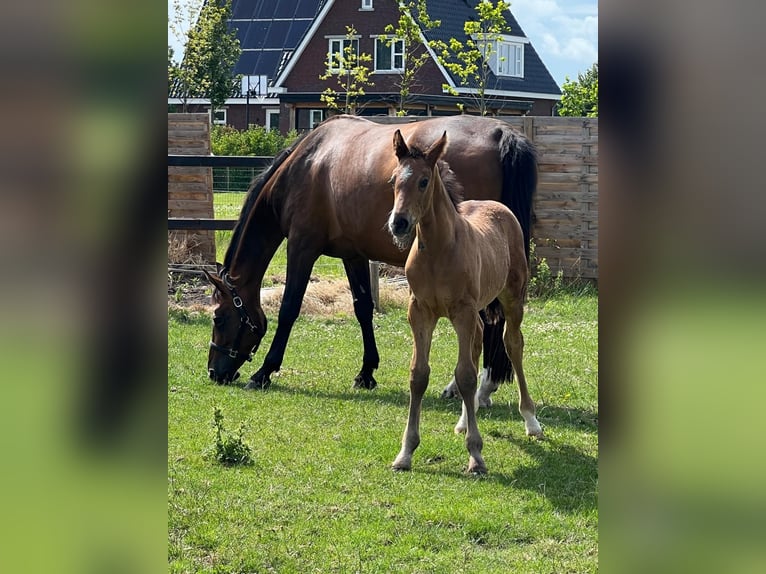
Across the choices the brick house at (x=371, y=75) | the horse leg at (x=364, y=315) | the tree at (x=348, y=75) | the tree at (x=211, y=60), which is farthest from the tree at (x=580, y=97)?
the horse leg at (x=364, y=315)

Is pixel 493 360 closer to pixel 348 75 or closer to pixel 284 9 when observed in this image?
pixel 348 75

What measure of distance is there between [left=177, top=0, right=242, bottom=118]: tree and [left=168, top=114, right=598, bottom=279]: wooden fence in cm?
2054

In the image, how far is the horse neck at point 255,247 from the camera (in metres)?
9.46

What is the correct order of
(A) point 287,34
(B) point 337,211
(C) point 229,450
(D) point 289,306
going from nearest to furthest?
(C) point 229,450 < (B) point 337,211 < (D) point 289,306 < (A) point 287,34

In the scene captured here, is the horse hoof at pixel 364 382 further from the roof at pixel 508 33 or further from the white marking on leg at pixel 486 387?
the roof at pixel 508 33

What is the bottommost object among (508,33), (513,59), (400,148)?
(400,148)

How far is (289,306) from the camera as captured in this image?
9398 mm

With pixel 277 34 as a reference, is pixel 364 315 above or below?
below

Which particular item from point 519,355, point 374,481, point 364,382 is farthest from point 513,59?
point 374,481

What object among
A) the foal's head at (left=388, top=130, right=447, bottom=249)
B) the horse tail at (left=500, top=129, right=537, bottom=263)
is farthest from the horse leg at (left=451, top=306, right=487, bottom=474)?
the horse tail at (left=500, top=129, right=537, bottom=263)

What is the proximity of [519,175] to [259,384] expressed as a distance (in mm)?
3249
